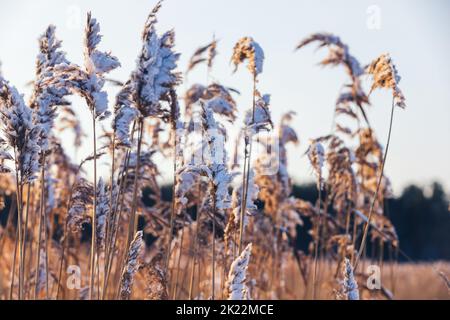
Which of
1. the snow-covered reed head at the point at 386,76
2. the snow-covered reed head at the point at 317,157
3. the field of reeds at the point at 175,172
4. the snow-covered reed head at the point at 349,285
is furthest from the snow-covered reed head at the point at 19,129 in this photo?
the snow-covered reed head at the point at 317,157

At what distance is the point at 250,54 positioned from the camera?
3518mm

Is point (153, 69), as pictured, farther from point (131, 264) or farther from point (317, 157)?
point (317, 157)

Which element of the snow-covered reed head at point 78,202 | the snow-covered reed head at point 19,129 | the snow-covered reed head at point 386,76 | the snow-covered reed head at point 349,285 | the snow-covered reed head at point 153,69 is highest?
the snow-covered reed head at point 386,76

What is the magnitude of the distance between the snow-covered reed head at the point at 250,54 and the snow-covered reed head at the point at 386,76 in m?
0.58

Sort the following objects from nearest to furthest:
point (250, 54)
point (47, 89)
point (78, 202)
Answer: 1. point (47, 89)
2. point (250, 54)
3. point (78, 202)

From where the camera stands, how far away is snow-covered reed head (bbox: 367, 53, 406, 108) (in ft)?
11.5

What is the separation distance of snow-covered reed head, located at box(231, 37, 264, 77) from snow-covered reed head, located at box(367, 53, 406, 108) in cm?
58

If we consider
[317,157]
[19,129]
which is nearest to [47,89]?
[19,129]

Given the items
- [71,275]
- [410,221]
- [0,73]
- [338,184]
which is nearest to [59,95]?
[0,73]

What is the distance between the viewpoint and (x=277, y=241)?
19.3 feet

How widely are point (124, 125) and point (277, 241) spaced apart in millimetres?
2887

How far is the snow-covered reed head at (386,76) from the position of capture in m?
3.50

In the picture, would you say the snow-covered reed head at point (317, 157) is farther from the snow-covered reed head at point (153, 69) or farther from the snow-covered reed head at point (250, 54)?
the snow-covered reed head at point (153, 69)

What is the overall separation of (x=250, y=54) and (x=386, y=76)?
663 mm
